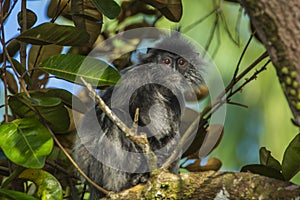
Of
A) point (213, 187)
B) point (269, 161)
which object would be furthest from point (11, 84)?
point (213, 187)

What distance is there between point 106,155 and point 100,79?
0.43m

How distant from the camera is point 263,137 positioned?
209 inches

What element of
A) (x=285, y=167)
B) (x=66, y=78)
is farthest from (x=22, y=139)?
(x=285, y=167)

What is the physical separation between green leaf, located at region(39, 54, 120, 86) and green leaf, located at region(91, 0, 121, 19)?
0.22 m

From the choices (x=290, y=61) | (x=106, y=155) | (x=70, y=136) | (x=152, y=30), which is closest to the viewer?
(x=290, y=61)

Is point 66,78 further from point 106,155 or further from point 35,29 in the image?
point 106,155

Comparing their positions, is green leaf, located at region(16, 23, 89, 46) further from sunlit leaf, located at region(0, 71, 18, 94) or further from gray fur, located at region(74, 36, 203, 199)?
sunlit leaf, located at region(0, 71, 18, 94)

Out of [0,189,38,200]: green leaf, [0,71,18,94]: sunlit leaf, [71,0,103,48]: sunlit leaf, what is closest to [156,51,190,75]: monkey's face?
[71,0,103,48]: sunlit leaf

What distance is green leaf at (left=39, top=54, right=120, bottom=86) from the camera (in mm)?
2592

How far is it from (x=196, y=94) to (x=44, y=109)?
0.99 m

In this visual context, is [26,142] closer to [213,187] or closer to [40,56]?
[213,187]

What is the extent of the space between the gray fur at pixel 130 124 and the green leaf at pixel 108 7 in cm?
39

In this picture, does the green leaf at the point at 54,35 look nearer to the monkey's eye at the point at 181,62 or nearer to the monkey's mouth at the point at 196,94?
the monkey's eye at the point at 181,62

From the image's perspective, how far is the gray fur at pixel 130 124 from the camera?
9.45 ft
